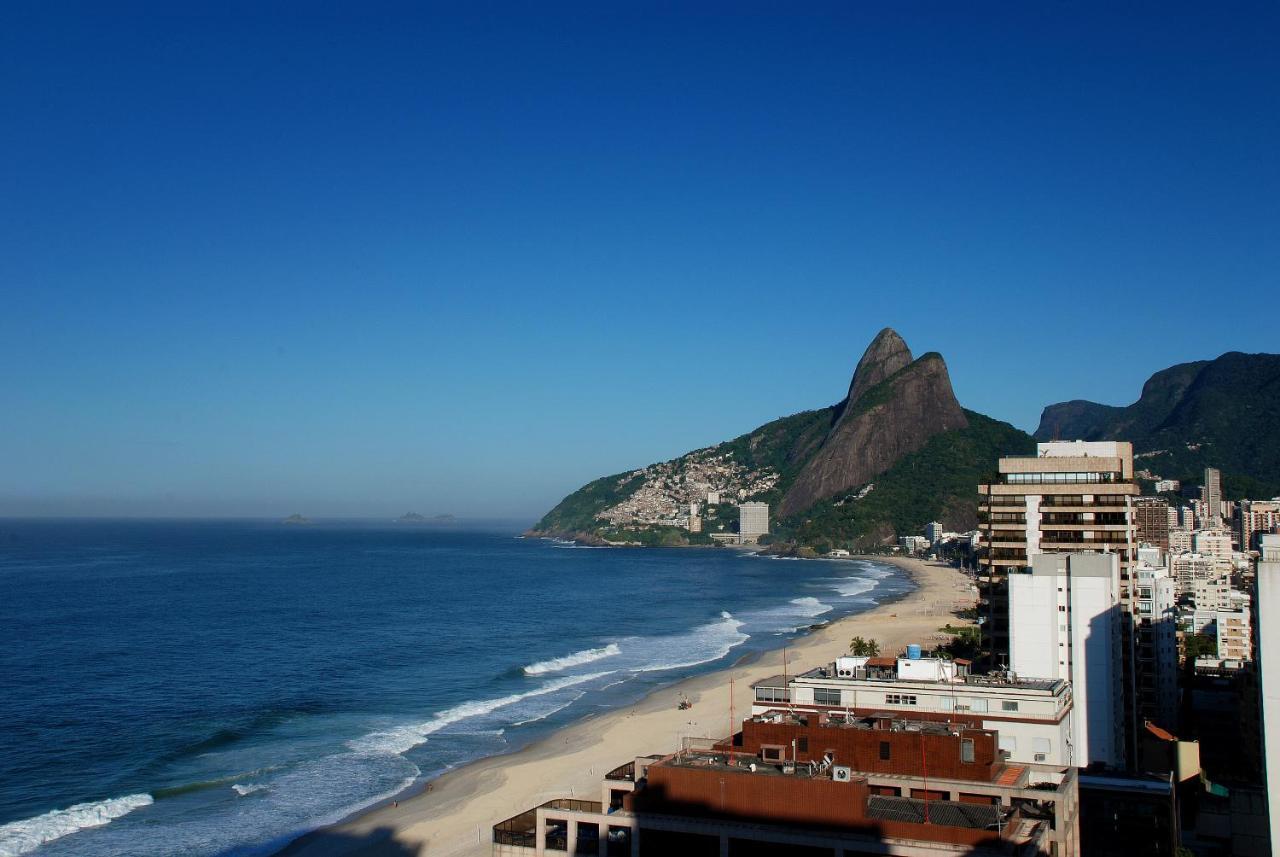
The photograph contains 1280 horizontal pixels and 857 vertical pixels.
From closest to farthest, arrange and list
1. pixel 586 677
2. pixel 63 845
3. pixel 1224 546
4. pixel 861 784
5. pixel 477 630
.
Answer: pixel 861 784 → pixel 63 845 → pixel 586 677 → pixel 477 630 → pixel 1224 546

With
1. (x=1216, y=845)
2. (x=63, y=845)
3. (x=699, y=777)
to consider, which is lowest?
(x=63, y=845)

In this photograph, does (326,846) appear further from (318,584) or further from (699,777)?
(318,584)

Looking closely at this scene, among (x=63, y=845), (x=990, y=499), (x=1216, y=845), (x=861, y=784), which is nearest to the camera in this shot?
(x=861, y=784)

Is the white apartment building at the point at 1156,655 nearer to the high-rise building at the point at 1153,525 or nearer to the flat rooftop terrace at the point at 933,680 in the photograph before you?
the flat rooftop terrace at the point at 933,680

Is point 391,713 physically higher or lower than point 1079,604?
lower

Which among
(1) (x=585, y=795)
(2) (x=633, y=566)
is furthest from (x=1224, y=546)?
(1) (x=585, y=795)

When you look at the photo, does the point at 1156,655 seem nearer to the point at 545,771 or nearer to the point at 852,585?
the point at 545,771

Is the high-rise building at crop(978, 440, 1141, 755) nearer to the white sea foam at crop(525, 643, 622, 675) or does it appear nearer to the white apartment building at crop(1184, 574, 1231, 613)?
the white apartment building at crop(1184, 574, 1231, 613)

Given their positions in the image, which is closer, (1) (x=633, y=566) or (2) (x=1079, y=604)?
(2) (x=1079, y=604)

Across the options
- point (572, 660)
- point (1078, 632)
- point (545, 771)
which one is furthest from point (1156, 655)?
point (572, 660)
